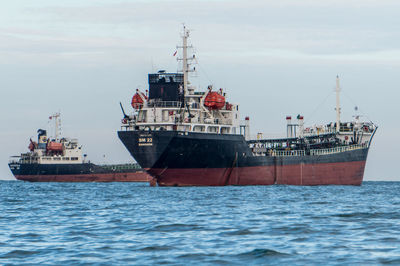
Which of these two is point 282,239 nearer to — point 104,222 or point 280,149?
point 104,222

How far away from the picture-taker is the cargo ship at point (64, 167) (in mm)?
129375

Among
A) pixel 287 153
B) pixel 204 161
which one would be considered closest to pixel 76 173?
Answer: pixel 287 153

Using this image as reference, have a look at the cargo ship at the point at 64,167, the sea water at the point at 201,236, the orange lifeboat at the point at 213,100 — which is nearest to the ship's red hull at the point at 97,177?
the cargo ship at the point at 64,167

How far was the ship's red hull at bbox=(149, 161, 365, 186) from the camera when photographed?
7169cm

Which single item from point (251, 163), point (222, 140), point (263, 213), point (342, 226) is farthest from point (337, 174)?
point (342, 226)

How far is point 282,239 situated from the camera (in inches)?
957

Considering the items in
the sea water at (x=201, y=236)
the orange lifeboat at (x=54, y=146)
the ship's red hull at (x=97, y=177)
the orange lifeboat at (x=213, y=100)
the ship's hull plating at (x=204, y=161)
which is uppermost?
the orange lifeboat at (x=213, y=100)

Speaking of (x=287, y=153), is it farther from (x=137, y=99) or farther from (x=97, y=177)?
(x=97, y=177)

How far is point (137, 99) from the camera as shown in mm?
79562

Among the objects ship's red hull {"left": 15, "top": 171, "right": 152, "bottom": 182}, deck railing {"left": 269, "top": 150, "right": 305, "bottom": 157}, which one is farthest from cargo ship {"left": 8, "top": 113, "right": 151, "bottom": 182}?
deck railing {"left": 269, "top": 150, "right": 305, "bottom": 157}

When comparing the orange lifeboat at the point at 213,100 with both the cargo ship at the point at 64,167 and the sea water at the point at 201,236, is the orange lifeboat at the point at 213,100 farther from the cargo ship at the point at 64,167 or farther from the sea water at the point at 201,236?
the cargo ship at the point at 64,167

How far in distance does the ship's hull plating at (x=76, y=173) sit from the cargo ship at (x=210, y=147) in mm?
45955

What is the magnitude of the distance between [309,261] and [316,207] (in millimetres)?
20384

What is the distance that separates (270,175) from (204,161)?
12010 millimetres
